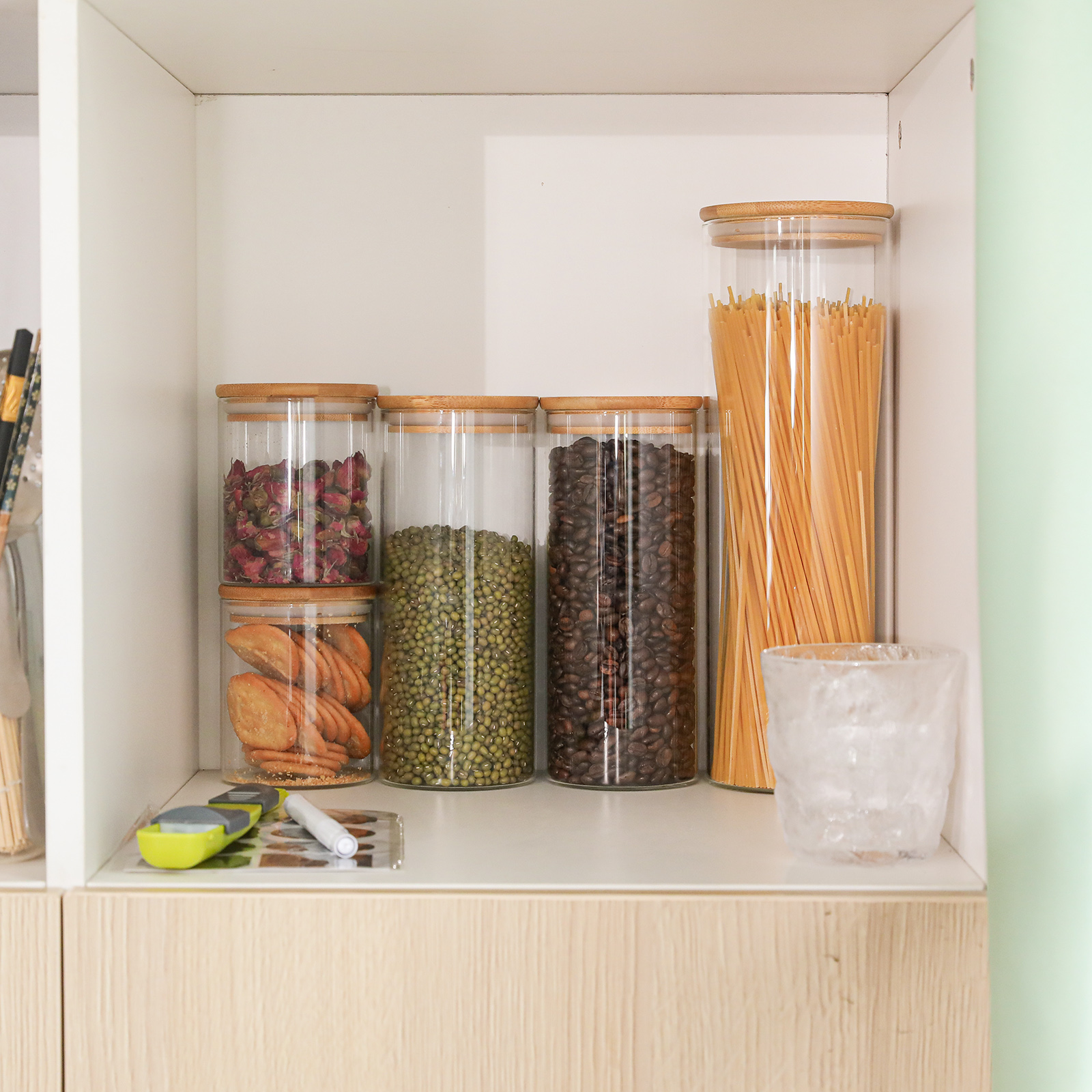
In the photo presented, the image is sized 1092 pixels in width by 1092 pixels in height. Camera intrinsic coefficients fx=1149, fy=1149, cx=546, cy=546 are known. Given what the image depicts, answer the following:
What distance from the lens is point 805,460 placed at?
90 cm

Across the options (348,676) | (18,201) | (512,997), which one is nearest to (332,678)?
(348,676)

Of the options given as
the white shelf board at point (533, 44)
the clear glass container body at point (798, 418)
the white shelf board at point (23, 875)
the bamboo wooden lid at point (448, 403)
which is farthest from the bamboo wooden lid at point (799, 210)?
the white shelf board at point (23, 875)

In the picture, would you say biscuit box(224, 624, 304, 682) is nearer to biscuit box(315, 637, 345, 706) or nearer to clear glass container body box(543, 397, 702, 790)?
biscuit box(315, 637, 345, 706)

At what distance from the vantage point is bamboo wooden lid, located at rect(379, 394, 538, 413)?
0.94 meters

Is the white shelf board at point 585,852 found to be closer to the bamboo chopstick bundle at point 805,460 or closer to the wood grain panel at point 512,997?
the wood grain panel at point 512,997

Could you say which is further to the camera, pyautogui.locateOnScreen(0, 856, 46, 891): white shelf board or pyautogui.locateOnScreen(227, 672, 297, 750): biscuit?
pyautogui.locateOnScreen(227, 672, 297, 750): biscuit

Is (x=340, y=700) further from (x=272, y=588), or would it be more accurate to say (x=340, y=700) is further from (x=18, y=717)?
(x=18, y=717)

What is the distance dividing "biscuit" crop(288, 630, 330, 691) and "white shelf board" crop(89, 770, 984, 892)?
0.29ft

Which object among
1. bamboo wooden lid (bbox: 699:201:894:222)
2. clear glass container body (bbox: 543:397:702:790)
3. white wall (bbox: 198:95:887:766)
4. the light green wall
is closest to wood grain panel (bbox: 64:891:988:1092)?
the light green wall

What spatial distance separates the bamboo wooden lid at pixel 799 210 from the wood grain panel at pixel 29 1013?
0.70 m

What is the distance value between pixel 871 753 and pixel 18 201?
0.86 meters

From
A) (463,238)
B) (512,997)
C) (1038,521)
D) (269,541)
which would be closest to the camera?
(1038,521)

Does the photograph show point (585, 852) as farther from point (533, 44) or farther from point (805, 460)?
point (533, 44)

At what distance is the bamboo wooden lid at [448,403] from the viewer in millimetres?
942
